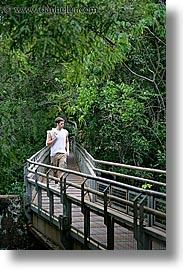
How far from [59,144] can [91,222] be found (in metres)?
0.52

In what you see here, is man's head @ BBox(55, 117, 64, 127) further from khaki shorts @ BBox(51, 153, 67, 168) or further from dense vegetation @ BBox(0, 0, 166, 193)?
khaki shorts @ BBox(51, 153, 67, 168)

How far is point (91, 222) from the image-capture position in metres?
3.43

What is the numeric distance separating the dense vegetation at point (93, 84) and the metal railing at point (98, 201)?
0.27 feet

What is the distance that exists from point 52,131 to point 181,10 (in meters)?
1.08

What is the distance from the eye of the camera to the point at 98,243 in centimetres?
339

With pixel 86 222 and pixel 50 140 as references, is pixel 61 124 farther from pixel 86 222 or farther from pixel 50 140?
pixel 86 222

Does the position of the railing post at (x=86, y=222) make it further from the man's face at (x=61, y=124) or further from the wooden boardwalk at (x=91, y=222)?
the man's face at (x=61, y=124)

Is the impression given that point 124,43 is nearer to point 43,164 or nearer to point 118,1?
point 118,1

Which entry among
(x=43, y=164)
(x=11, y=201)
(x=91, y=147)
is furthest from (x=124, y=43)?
(x=11, y=201)

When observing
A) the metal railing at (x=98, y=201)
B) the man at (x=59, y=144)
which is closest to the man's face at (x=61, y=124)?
the man at (x=59, y=144)

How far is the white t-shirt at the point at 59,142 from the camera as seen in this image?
3393 millimetres

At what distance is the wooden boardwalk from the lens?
10.9 feet

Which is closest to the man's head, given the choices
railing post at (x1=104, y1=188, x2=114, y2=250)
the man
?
the man
